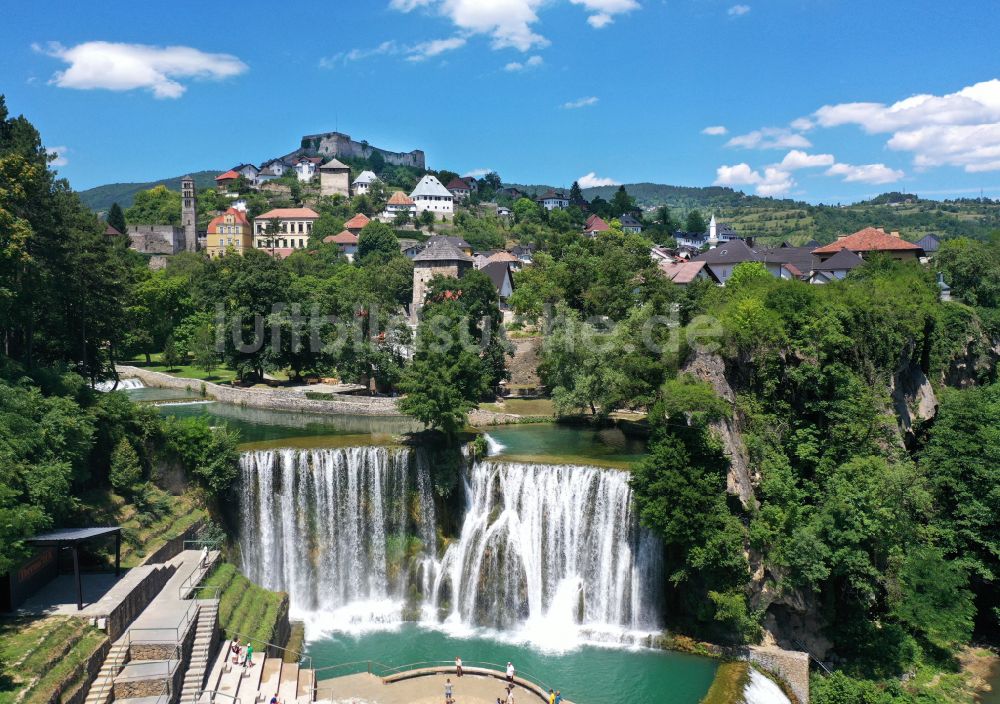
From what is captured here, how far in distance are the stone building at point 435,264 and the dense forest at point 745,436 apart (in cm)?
2825

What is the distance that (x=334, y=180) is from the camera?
138250 mm

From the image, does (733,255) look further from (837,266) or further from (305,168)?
(305,168)

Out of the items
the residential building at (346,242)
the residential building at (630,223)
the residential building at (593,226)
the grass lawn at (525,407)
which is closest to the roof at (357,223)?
the residential building at (346,242)

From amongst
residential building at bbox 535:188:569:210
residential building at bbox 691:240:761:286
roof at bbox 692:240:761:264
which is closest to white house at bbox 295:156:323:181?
residential building at bbox 535:188:569:210

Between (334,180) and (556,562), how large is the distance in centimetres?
11973

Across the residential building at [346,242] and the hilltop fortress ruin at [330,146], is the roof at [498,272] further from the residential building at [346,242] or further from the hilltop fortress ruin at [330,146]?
the hilltop fortress ruin at [330,146]

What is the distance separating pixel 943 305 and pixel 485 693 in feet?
121

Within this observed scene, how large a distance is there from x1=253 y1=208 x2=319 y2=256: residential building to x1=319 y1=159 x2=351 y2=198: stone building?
28.1 m

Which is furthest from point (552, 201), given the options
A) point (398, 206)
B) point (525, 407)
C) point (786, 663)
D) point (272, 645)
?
point (272, 645)

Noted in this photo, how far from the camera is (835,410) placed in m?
31.0

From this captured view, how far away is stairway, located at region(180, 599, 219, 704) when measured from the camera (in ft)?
67.0

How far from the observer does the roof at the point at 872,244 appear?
62.5 meters

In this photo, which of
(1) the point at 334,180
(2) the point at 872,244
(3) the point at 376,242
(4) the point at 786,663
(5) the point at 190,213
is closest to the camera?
(4) the point at 786,663

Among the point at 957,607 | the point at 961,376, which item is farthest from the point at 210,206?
the point at 957,607
